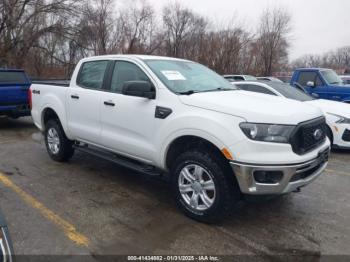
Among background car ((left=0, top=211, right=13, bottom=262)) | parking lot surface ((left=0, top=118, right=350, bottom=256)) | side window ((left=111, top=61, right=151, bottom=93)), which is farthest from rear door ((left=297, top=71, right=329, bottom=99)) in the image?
Result: background car ((left=0, top=211, right=13, bottom=262))

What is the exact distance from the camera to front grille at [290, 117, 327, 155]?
331 cm

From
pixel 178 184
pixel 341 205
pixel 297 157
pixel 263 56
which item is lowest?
pixel 341 205

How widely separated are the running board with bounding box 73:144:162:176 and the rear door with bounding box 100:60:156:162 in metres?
0.12

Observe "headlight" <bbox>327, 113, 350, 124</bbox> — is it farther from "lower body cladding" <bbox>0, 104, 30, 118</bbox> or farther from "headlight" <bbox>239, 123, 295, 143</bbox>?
"lower body cladding" <bbox>0, 104, 30, 118</bbox>

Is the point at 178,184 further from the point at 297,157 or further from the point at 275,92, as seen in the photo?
the point at 275,92

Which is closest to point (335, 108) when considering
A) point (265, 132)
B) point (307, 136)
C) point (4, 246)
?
point (307, 136)

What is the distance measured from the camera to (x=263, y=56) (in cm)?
3534

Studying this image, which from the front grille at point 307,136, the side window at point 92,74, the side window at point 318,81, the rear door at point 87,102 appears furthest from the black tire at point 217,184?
the side window at point 318,81

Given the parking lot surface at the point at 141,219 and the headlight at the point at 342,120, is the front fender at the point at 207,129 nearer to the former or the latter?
the parking lot surface at the point at 141,219

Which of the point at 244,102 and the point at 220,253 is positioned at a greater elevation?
the point at 244,102

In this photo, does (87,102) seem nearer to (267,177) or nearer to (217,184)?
(217,184)

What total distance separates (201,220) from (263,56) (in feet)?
112

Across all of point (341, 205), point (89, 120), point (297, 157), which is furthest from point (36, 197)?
point (341, 205)

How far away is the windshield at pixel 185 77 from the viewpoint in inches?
159
